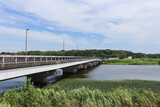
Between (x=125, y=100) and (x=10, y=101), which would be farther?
(x=125, y=100)

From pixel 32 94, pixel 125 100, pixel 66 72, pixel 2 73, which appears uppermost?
pixel 2 73

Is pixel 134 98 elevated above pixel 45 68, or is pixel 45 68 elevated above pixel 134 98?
pixel 45 68

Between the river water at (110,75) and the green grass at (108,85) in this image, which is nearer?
the green grass at (108,85)

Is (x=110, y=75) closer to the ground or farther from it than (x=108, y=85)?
closer to the ground

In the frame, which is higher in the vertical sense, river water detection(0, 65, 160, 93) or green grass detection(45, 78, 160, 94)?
green grass detection(45, 78, 160, 94)

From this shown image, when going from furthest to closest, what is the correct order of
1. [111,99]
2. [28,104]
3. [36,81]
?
[36,81]
[111,99]
[28,104]

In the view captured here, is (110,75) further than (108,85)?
Yes

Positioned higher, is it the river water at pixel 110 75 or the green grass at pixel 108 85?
the green grass at pixel 108 85

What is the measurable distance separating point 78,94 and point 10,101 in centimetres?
566

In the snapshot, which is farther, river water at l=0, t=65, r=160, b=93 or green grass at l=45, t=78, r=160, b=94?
river water at l=0, t=65, r=160, b=93

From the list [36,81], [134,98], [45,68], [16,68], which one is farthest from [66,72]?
[134,98]

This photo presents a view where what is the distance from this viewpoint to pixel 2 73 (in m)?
12.9

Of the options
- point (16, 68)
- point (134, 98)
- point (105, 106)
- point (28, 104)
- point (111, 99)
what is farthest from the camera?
point (16, 68)

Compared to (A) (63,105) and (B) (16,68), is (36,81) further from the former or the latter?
(A) (63,105)
